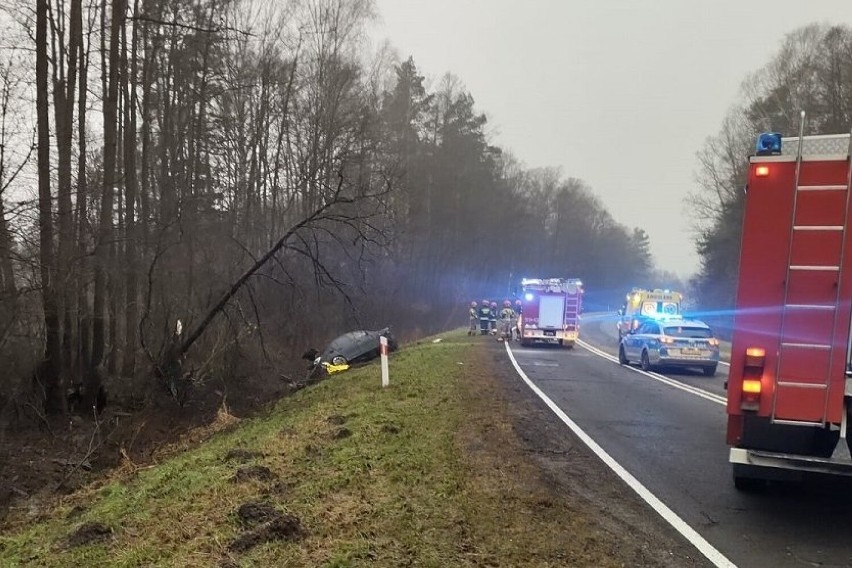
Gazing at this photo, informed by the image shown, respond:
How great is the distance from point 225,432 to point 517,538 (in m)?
8.49

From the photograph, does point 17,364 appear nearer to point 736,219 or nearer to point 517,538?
point 517,538

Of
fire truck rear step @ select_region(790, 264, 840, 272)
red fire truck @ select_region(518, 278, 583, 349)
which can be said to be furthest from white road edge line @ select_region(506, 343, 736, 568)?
red fire truck @ select_region(518, 278, 583, 349)

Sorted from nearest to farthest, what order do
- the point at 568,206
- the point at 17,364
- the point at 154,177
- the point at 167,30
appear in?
the point at 17,364 < the point at 167,30 < the point at 154,177 < the point at 568,206

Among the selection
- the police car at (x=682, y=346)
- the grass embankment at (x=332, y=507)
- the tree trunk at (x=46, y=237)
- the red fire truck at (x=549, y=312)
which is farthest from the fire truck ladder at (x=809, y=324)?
the red fire truck at (x=549, y=312)

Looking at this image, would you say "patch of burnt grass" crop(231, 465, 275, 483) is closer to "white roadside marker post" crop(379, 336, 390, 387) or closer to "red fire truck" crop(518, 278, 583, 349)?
"white roadside marker post" crop(379, 336, 390, 387)

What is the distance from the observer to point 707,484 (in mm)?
6812

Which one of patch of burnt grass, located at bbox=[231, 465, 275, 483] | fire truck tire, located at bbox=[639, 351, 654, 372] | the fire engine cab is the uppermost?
the fire engine cab

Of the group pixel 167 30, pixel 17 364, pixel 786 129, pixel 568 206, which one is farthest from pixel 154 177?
pixel 568 206

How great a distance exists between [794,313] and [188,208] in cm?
1902

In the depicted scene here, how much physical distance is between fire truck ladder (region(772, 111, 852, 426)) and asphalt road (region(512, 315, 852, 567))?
97cm

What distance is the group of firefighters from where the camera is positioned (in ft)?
93.4

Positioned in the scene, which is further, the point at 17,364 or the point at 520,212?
the point at 520,212

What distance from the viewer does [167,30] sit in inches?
807

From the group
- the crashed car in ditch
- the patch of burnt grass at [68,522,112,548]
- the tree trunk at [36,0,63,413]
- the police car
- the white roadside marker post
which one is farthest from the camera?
the crashed car in ditch
